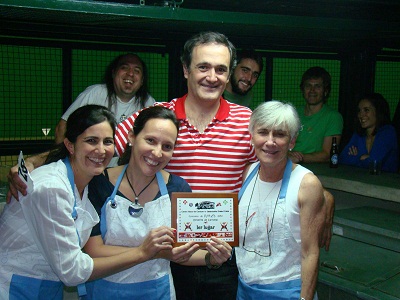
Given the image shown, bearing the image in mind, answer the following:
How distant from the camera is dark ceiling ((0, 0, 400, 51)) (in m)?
2.39

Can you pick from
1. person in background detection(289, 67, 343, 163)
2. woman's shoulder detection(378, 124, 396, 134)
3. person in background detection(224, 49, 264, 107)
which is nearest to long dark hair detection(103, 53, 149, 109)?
person in background detection(224, 49, 264, 107)

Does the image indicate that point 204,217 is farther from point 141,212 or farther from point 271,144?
point 271,144

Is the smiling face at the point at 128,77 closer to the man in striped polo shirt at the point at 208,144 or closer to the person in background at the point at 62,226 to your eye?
the man in striped polo shirt at the point at 208,144

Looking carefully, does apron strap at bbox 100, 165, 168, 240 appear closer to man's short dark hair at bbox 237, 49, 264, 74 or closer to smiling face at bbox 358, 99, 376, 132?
man's short dark hair at bbox 237, 49, 264, 74

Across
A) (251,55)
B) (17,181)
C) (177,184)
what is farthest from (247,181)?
(251,55)

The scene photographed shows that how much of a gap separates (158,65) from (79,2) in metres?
1.96

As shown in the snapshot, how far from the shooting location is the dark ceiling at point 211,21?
239cm

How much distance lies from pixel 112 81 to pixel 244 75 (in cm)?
110

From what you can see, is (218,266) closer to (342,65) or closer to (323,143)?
(323,143)

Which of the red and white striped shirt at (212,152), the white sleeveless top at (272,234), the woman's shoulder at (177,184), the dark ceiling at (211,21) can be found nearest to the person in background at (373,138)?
the dark ceiling at (211,21)

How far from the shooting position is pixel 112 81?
390 cm

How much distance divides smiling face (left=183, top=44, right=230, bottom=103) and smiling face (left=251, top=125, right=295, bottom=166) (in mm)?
340

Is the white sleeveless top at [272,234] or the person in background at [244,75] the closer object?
the white sleeveless top at [272,234]

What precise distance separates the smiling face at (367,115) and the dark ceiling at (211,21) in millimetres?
516
